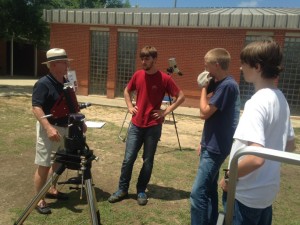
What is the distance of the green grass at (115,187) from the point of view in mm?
3826

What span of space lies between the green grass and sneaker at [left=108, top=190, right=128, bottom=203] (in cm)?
6

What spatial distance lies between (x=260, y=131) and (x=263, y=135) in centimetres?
3

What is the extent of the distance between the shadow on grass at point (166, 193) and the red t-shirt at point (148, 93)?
3.40ft

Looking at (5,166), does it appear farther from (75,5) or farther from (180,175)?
(75,5)

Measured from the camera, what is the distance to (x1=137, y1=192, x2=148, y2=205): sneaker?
4180 millimetres

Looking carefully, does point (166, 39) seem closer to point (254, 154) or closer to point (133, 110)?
point (133, 110)

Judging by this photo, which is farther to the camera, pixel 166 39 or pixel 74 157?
pixel 166 39

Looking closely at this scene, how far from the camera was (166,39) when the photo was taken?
1340 cm

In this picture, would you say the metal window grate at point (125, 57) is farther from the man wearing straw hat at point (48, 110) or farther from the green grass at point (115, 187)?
the man wearing straw hat at point (48, 110)

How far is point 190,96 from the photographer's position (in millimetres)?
13508

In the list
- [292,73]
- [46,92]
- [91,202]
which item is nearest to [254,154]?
[91,202]

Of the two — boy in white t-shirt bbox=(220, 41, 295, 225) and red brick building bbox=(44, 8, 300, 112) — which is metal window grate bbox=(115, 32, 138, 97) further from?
boy in white t-shirt bbox=(220, 41, 295, 225)

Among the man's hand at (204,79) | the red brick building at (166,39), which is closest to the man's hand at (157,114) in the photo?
the man's hand at (204,79)

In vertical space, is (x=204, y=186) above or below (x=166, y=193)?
above
